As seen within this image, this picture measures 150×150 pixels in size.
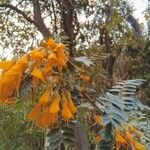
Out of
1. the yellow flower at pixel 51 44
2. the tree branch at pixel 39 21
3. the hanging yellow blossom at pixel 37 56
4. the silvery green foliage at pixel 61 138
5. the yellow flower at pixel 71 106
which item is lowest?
the silvery green foliage at pixel 61 138

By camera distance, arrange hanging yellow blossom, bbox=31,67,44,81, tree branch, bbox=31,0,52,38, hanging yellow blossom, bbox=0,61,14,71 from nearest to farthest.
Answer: hanging yellow blossom, bbox=31,67,44,81 → hanging yellow blossom, bbox=0,61,14,71 → tree branch, bbox=31,0,52,38

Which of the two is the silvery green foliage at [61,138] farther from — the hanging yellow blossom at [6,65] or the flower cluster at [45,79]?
the hanging yellow blossom at [6,65]

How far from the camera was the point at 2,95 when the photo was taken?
1.46 metres

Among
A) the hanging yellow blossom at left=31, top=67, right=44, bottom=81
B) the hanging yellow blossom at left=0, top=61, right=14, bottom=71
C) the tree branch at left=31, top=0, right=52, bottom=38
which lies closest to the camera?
the hanging yellow blossom at left=31, top=67, right=44, bottom=81

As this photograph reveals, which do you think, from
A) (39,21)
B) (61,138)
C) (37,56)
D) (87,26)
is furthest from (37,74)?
(87,26)

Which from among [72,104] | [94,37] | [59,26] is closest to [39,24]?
[59,26]

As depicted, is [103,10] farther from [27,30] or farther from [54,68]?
[54,68]

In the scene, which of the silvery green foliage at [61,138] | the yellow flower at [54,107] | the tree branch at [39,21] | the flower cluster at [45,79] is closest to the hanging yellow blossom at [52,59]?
the flower cluster at [45,79]


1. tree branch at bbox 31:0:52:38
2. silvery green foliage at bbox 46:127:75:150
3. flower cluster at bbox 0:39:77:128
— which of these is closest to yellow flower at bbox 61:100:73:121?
flower cluster at bbox 0:39:77:128

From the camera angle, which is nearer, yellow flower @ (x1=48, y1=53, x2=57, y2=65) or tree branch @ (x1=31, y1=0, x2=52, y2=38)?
yellow flower @ (x1=48, y1=53, x2=57, y2=65)

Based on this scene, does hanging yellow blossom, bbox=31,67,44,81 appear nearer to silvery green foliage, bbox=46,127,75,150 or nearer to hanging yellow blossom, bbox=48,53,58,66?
hanging yellow blossom, bbox=48,53,58,66

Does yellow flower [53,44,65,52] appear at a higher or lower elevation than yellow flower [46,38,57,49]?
lower

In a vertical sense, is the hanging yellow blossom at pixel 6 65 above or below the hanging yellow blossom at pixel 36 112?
above

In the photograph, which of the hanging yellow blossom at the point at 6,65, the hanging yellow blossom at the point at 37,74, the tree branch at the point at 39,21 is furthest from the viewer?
the tree branch at the point at 39,21
